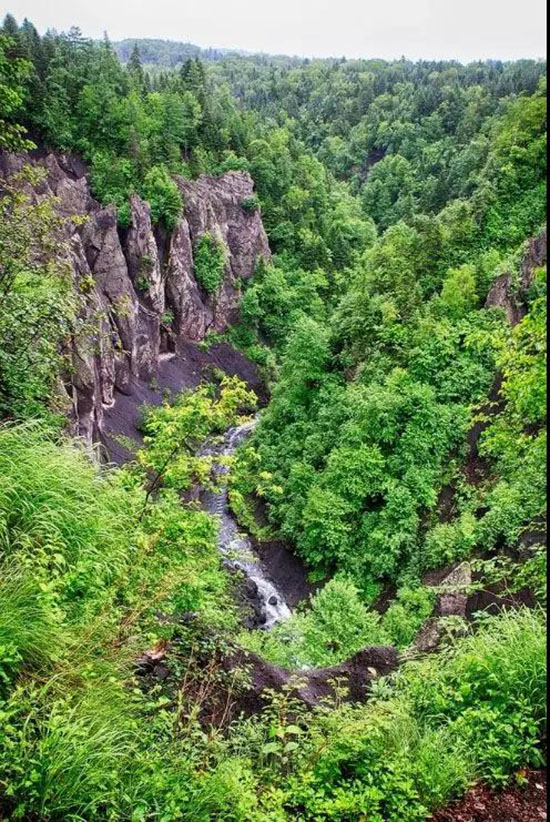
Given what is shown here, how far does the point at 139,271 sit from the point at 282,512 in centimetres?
2352

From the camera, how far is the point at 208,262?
46594 mm

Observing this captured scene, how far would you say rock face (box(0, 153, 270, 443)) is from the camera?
31844 millimetres

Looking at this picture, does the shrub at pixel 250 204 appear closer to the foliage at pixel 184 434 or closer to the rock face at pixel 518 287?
the rock face at pixel 518 287

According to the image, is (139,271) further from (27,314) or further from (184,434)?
(184,434)

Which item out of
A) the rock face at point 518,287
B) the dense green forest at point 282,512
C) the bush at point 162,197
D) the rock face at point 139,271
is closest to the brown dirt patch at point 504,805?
the dense green forest at point 282,512

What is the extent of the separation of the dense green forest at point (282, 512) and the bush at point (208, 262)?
12.1 inches

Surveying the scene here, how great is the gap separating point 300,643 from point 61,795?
1266cm

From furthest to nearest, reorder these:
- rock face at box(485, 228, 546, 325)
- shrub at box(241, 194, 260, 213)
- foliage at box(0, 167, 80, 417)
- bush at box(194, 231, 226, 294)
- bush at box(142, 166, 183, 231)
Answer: shrub at box(241, 194, 260, 213), bush at box(194, 231, 226, 294), bush at box(142, 166, 183, 231), rock face at box(485, 228, 546, 325), foliage at box(0, 167, 80, 417)

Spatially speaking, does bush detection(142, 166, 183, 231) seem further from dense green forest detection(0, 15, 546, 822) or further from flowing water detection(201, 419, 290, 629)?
flowing water detection(201, 419, 290, 629)

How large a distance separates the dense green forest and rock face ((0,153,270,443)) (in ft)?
5.76

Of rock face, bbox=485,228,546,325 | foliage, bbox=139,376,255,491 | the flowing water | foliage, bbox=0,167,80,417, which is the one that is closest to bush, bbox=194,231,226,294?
the flowing water

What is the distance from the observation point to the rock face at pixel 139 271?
31844mm

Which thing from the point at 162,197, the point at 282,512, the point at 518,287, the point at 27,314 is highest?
the point at 162,197

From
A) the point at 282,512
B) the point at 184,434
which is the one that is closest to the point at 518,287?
the point at 282,512
